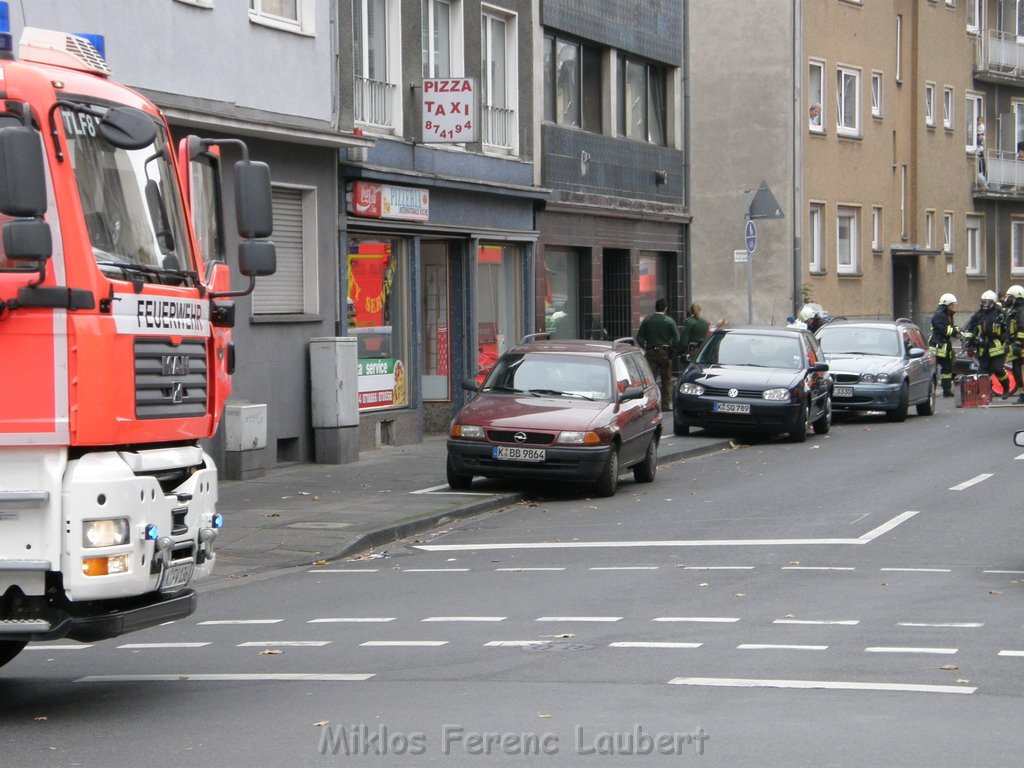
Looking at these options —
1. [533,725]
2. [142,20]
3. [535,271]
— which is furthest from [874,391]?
[533,725]

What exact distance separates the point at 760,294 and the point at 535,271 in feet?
50.9

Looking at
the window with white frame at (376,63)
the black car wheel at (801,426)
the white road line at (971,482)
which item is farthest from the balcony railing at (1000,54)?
the white road line at (971,482)

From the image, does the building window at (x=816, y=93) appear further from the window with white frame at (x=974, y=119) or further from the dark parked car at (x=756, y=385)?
the dark parked car at (x=756, y=385)

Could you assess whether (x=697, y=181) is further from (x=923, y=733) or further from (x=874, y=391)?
(x=923, y=733)

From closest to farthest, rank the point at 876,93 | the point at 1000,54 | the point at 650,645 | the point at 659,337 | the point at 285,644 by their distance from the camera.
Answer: the point at 650,645
the point at 285,644
the point at 659,337
the point at 876,93
the point at 1000,54

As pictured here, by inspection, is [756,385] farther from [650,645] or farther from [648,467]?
[650,645]

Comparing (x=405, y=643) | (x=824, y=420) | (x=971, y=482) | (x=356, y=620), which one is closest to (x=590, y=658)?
(x=405, y=643)

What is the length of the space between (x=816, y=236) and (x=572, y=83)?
15.5m

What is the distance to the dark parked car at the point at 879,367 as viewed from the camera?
1168 inches

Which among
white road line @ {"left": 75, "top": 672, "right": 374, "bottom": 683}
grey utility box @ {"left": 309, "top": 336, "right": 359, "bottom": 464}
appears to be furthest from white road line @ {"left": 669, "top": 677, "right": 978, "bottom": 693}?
grey utility box @ {"left": 309, "top": 336, "right": 359, "bottom": 464}

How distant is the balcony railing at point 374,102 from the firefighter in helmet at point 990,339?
1318 cm

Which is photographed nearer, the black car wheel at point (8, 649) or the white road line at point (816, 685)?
the white road line at point (816, 685)

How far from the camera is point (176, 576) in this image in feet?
27.4

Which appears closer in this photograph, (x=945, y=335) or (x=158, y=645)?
(x=158, y=645)
